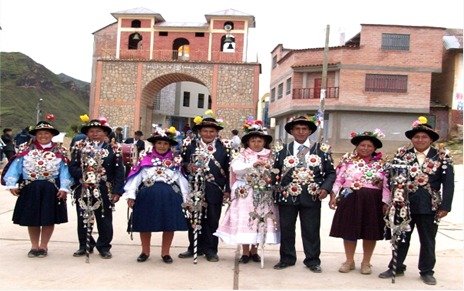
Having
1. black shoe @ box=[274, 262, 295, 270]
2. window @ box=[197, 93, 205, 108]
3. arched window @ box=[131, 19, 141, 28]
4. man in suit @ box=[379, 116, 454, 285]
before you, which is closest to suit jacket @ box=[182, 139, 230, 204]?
black shoe @ box=[274, 262, 295, 270]

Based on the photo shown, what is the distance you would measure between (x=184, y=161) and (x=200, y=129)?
1.46 feet

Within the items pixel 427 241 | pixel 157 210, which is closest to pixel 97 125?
pixel 157 210

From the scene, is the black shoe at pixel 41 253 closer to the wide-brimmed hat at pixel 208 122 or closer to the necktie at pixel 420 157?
the wide-brimmed hat at pixel 208 122

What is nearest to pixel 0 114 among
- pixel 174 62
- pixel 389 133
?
pixel 174 62

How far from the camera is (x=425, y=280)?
18.4 ft

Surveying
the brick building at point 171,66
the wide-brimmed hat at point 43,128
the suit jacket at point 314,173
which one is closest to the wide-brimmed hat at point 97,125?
the wide-brimmed hat at point 43,128

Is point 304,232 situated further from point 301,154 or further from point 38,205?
point 38,205

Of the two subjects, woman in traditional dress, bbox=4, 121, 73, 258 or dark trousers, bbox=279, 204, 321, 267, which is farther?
woman in traditional dress, bbox=4, 121, 73, 258

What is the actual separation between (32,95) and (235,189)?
74.6 metres

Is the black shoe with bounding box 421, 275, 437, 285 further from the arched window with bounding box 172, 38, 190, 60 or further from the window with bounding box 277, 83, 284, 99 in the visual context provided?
the arched window with bounding box 172, 38, 190, 60

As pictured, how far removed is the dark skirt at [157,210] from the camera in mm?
6113

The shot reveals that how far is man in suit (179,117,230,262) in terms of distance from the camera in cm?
653

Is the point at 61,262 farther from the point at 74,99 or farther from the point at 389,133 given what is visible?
the point at 74,99

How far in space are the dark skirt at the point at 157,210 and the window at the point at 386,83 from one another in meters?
25.8
